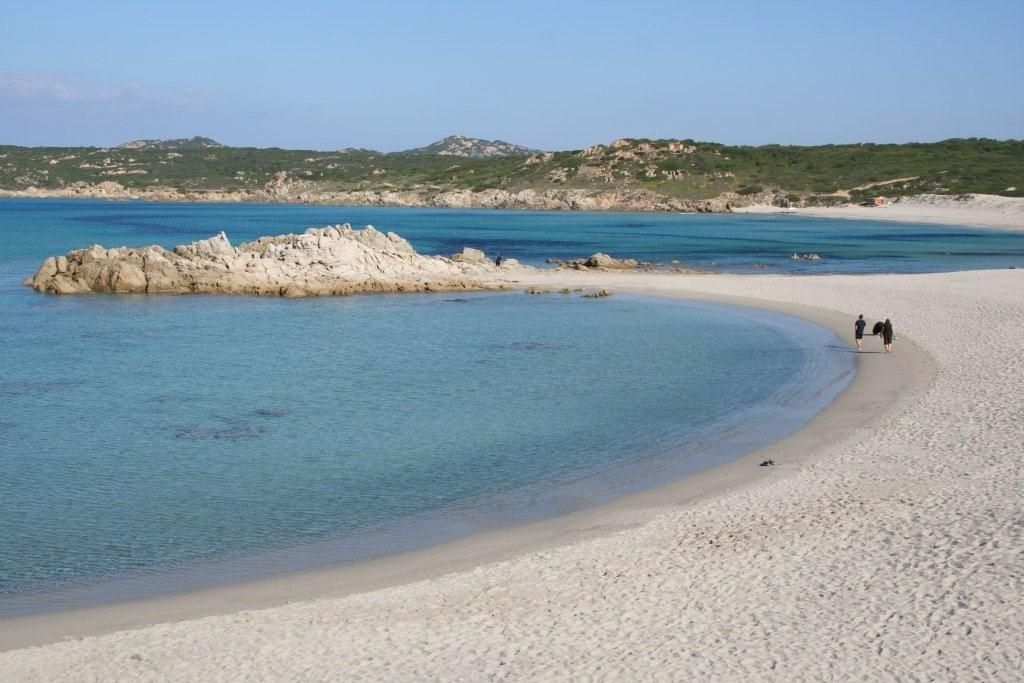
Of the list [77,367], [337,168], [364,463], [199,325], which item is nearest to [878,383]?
[364,463]

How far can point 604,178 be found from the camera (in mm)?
144000

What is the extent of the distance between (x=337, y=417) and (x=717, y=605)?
10.7 m

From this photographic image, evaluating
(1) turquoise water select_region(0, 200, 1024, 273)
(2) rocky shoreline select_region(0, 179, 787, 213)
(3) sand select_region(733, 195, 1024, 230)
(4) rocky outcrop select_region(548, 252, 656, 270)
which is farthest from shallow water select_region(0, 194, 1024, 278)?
(2) rocky shoreline select_region(0, 179, 787, 213)

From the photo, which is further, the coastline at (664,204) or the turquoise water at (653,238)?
the coastline at (664,204)

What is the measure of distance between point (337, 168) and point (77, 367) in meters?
169

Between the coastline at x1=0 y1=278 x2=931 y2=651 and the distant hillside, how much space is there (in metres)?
102

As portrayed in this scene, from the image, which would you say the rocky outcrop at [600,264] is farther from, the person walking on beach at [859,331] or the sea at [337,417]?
the person walking on beach at [859,331]

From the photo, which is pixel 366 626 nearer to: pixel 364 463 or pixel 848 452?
pixel 364 463

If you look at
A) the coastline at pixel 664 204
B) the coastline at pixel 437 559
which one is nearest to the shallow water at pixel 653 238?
the coastline at pixel 664 204

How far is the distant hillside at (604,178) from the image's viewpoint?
407ft

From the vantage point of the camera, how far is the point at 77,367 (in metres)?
23.7

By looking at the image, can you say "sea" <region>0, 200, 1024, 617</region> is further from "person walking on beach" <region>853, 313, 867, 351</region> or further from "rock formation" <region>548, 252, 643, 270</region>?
"rock formation" <region>548, 252, 643, 270</region>

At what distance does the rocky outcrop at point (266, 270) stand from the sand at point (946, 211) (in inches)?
2493

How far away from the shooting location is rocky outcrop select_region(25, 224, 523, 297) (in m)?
39.4
